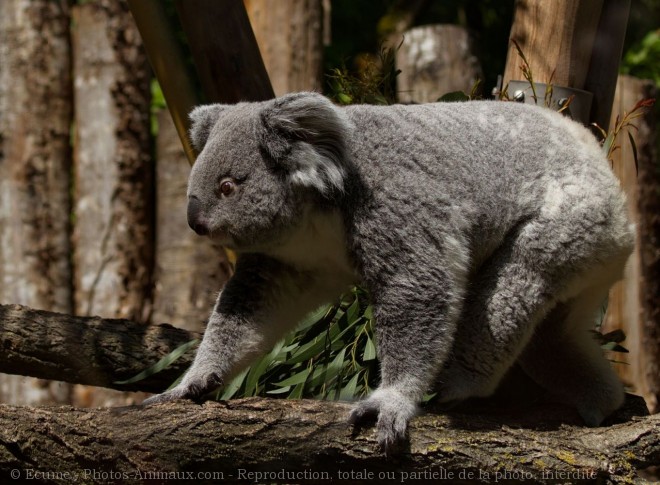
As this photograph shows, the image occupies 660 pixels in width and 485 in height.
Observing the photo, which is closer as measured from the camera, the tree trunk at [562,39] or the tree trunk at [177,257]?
the tree trunk at [562,39]

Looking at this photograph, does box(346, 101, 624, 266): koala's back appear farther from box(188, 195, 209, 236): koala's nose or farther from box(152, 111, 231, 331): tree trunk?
box(152, 111, 231, 331): tree trunk

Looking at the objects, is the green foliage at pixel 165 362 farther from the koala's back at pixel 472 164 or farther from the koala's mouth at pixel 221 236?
the koala's back at pixel 472 164

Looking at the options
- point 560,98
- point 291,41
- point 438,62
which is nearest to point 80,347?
point 560,98

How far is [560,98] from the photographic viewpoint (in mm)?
3840

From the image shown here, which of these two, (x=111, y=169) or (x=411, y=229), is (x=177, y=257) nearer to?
(x=111, y=169)

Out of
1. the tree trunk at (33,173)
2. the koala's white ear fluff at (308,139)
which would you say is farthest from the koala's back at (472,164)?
the tree trunk at (33,173)

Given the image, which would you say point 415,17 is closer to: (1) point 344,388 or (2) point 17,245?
(2) point 17,245

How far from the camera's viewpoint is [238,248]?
3141 mm

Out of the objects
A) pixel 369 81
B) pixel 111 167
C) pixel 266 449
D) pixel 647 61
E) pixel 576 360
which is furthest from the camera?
pixel 647 61

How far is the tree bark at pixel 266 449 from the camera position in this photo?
264cm

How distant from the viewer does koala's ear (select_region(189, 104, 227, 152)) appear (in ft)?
10.9

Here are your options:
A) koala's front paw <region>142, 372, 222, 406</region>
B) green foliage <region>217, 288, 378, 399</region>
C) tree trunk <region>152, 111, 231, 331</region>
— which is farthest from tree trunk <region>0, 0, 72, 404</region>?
koala's front paw <region>142, 372, 222, 406</region>

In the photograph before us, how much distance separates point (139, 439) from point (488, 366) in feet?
4.18

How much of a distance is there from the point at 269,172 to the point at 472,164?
2.50 feet
